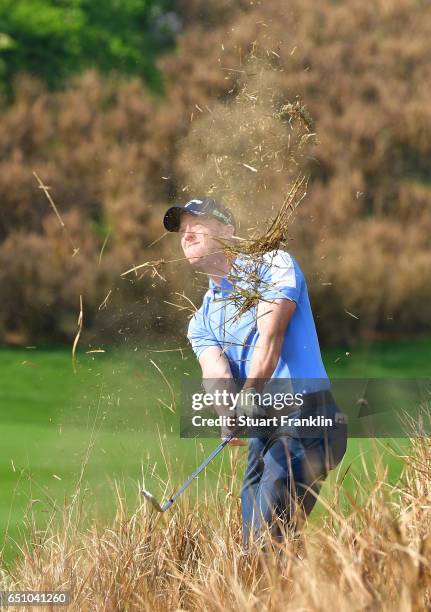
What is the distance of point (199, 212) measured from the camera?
→ 4133mm

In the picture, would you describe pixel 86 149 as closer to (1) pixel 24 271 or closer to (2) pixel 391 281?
(1) pixel 24 271

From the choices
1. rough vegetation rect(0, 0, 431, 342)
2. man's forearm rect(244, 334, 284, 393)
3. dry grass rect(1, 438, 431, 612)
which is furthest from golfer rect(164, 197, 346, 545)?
rough vegetation rect(0, 0, 431, 342)

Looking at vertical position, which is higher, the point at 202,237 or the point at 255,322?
the point at 202,237

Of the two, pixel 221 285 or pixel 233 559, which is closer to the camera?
pixel 233 559

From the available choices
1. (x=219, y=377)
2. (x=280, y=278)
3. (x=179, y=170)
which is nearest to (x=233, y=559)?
(x=219, y=377)

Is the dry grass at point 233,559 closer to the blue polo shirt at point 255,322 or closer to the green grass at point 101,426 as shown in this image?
the green grass at point 101,426

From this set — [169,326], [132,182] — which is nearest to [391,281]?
[132,182]

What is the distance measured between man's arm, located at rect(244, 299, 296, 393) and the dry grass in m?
0.46

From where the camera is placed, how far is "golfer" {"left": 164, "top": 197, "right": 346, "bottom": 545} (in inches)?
153

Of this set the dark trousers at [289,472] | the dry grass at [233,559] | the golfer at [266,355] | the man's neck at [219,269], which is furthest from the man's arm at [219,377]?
the dry grass at [233,559]

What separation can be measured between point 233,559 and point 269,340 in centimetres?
76

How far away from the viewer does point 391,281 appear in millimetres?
16250

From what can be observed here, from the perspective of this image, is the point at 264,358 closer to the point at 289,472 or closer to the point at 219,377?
the point at 219,377

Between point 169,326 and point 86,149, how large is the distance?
13.1 meters
